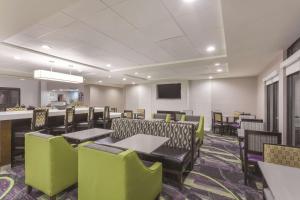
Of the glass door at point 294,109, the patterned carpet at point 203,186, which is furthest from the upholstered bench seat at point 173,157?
the glass door at point 294,109

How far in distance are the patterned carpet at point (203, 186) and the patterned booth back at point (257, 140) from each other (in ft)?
2.08

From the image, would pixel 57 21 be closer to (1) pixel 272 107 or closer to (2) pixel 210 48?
(2) pixel 210 48

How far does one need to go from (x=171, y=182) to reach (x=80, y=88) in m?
8.40

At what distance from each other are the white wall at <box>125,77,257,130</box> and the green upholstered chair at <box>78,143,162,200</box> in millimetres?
6832

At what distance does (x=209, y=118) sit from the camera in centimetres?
802

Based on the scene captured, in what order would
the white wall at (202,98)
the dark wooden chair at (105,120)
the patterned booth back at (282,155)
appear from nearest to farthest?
the patterned booth back at (282,155), the dark wooden chair at (105,120), the white wall at (202,98)

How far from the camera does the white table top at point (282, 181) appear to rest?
1.16m

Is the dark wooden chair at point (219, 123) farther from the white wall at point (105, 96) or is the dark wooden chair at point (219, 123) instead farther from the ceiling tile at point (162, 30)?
the white wall at point (105, 96)

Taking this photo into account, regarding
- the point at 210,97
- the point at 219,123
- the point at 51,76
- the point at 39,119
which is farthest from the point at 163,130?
the point at 210,97

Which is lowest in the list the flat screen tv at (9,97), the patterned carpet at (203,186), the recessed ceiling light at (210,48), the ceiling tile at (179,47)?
the patterned carpet at (203,186)

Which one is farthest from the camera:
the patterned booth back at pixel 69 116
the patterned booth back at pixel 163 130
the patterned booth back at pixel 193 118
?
the patterned booth back at pixel 193 118

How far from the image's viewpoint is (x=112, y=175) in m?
1.62

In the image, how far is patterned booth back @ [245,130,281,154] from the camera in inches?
101

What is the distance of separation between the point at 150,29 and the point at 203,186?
9.30 feet
